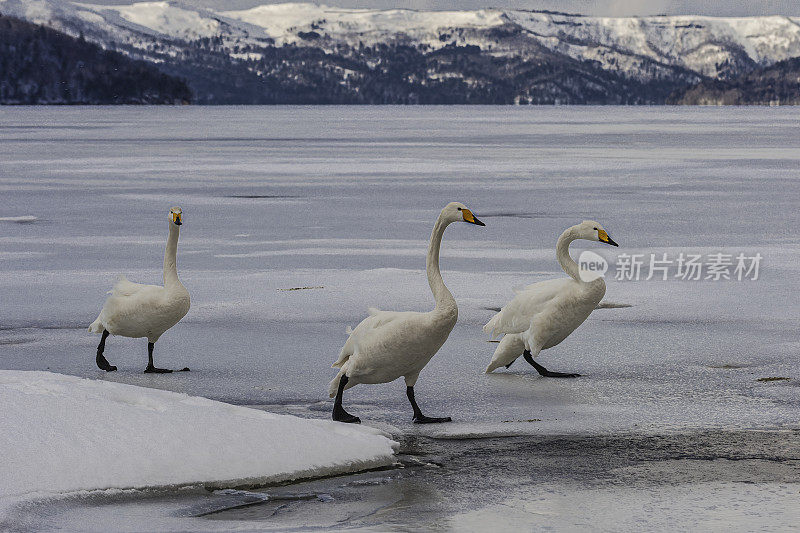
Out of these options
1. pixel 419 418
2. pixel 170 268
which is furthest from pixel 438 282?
pixel 170 268

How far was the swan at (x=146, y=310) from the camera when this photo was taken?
10195mm

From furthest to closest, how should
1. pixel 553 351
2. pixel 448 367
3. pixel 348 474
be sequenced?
pixel 553 351 < pixel 448 367 < pixel 348 474

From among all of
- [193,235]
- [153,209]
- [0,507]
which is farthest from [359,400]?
[153,209]

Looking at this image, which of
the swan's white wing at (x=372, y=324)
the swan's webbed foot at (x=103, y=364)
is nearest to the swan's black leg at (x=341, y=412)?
the swan's white wing at (x=372, y=324)

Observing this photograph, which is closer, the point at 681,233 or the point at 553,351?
the point at 553,351

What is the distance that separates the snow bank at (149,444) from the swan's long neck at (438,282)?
968 millimetres

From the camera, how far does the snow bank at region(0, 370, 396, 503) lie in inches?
258

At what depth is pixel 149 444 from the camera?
6914 millimetres

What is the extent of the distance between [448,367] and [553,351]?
4.47 ft

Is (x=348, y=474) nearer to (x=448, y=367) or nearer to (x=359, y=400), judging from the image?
(x=359, y=400)

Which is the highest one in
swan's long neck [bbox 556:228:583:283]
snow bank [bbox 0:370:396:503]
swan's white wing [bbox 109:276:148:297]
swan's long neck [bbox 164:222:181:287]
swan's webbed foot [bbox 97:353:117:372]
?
swan's long neck [bbox 556:228:583:283]

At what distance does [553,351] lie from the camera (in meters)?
11.3

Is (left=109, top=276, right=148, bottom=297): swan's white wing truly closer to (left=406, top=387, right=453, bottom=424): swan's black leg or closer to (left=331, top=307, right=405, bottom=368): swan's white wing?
(left=331, top=307, right=405, bottom=368): swan's white wing

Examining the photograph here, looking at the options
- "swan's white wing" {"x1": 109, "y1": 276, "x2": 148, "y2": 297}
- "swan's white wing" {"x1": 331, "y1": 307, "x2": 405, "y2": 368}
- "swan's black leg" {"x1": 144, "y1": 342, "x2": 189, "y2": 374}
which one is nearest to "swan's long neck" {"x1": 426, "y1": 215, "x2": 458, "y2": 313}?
"swan's white wing" {"x1": 331, "y1": 307, "x2": 405, "y2": 368}
